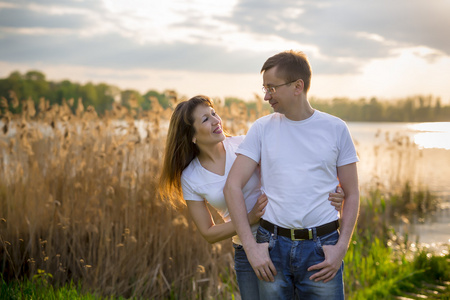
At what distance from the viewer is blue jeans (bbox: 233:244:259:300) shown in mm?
2645

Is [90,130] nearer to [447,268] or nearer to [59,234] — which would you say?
[59,234]

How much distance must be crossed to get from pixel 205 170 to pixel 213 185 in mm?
128

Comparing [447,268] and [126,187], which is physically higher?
[126,187]

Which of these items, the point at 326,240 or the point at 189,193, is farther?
the point at 189,193

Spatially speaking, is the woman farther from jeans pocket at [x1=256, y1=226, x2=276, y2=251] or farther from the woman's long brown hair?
jeans pocket at [x1=256, y1=226, x2=276, y2=251]

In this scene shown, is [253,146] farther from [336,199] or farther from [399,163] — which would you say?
[399,163]

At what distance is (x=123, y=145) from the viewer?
559 centimetres

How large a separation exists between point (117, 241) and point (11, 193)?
144cm

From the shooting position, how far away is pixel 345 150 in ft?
8.09

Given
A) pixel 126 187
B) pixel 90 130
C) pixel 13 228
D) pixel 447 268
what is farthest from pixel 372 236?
pixel 13 228

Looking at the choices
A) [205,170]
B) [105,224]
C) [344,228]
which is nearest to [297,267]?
A: [344,228]

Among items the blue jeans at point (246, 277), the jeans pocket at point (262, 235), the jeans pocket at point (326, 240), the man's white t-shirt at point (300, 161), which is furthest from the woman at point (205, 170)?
the jeans pocket at point (326, 240)

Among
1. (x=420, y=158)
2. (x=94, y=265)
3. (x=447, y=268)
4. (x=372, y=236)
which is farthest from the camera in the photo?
(x=420, y=158)

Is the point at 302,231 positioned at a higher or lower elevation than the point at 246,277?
higher
